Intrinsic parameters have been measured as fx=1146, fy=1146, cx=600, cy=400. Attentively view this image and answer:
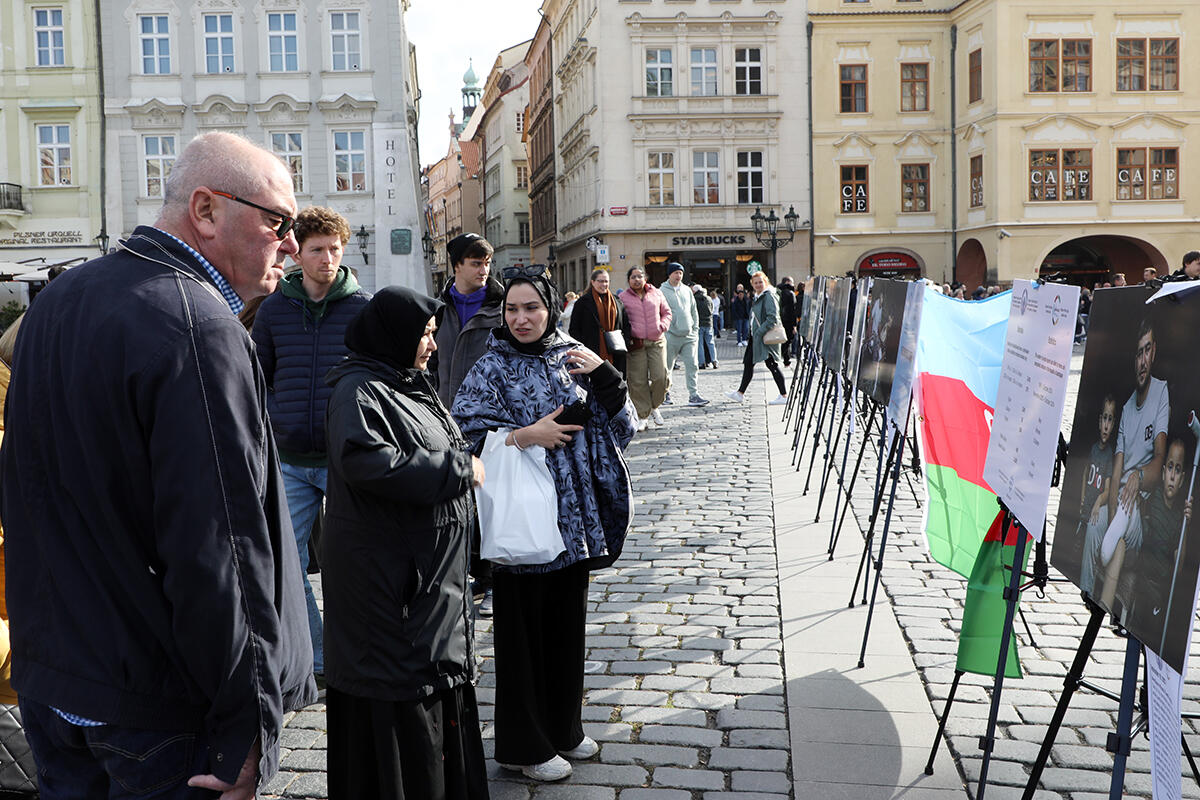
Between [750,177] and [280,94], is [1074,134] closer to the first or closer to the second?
[750,177]

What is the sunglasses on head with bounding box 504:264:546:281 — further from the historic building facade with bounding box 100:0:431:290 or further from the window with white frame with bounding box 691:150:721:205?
the window with white frame with bounding box 691:150:721:205

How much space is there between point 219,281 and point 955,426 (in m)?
3.32

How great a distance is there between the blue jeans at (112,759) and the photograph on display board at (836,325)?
7.38m

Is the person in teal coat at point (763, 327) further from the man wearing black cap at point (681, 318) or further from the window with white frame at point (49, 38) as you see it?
the window with white frame at point (49, 38)

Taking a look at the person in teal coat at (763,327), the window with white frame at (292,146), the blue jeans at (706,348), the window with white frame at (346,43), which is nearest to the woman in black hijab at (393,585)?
the person in teal coat at (763,327)

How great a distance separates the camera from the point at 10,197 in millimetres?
35375

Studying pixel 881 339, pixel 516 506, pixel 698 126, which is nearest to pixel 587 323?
pixel 881 339

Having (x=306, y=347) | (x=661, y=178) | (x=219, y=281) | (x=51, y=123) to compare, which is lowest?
(x=306, y=347)

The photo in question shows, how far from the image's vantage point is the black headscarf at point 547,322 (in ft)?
13.8

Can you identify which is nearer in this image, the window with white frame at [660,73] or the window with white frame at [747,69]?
the window with white frame at [660,73]

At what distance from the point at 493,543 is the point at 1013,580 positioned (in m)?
1.70

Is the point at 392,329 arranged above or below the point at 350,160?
below

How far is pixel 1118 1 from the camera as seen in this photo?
39.0 meters

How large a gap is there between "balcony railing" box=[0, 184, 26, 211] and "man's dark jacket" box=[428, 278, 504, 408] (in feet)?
111
